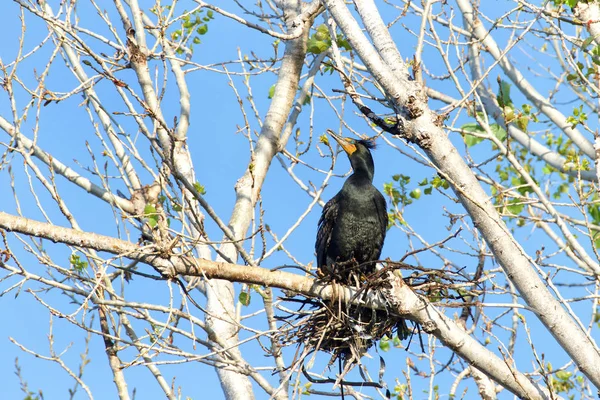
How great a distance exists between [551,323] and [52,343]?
145 inches

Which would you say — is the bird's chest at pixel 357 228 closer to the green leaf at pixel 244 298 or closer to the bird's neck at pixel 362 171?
the bird's neck at pixel 362 171

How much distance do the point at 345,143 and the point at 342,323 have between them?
183cm

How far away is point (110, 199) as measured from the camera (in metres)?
5.33

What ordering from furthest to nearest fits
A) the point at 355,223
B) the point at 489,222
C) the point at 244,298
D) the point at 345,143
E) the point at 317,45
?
1. the point at 345,143
2. the point at 355,223
3. the point at 317,45
4. the point at 244,298
5. the point at 489,222

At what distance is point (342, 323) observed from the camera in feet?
13.7

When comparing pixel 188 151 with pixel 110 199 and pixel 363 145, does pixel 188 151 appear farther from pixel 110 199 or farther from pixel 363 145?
pixel 363 145

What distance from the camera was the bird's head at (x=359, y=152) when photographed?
17.8 ft

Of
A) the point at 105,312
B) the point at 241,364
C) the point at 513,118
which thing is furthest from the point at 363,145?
the point at 105,312

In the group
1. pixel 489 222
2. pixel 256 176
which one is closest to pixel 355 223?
pixel 256 176

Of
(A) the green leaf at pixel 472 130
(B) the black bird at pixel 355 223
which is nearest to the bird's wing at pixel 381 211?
(B) the black bird at pixel 355 223

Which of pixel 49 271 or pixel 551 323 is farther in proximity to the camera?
pixel 49 271

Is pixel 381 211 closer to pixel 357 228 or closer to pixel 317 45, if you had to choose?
pixel 357 228

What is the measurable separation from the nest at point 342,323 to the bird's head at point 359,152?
1.19m

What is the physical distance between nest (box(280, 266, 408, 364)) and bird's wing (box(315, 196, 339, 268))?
2.91ft
